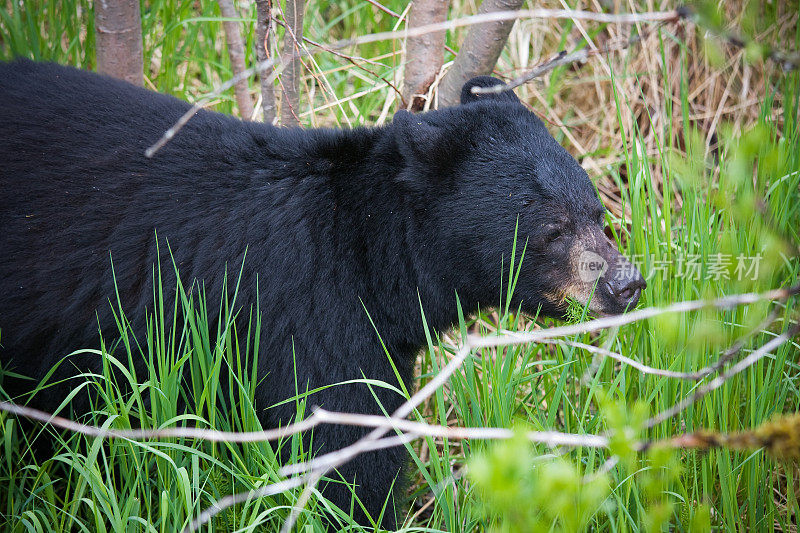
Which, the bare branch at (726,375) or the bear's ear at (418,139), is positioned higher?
the bear's ear at (418,139)

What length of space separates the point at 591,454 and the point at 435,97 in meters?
2.37

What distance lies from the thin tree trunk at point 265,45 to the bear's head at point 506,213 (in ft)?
3.28

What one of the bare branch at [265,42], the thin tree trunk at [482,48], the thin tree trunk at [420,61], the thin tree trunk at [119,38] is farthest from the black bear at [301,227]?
the thin tree trunk at [420,61]

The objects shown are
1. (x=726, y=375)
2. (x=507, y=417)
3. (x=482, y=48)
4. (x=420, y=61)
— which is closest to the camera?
(x=726, y=375)

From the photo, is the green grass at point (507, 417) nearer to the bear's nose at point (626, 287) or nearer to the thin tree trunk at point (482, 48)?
the bear's nose at point (626, 287)

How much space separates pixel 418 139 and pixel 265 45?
3.02ft

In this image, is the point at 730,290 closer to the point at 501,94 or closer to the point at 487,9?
the point at 501,94

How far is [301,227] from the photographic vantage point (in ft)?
8.95

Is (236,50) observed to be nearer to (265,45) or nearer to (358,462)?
(265,45)

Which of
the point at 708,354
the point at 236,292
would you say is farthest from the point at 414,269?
the point at 708,354

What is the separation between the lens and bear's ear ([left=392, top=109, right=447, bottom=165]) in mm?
2746

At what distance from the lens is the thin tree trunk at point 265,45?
3340 mm

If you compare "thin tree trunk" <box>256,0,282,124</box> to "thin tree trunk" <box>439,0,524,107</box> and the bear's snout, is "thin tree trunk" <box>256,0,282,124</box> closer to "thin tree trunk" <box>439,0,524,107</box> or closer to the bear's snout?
"thin tree trunk" <box>439,0,524,107</box>

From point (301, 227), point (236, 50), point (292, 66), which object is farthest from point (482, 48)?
point (301, 227)
